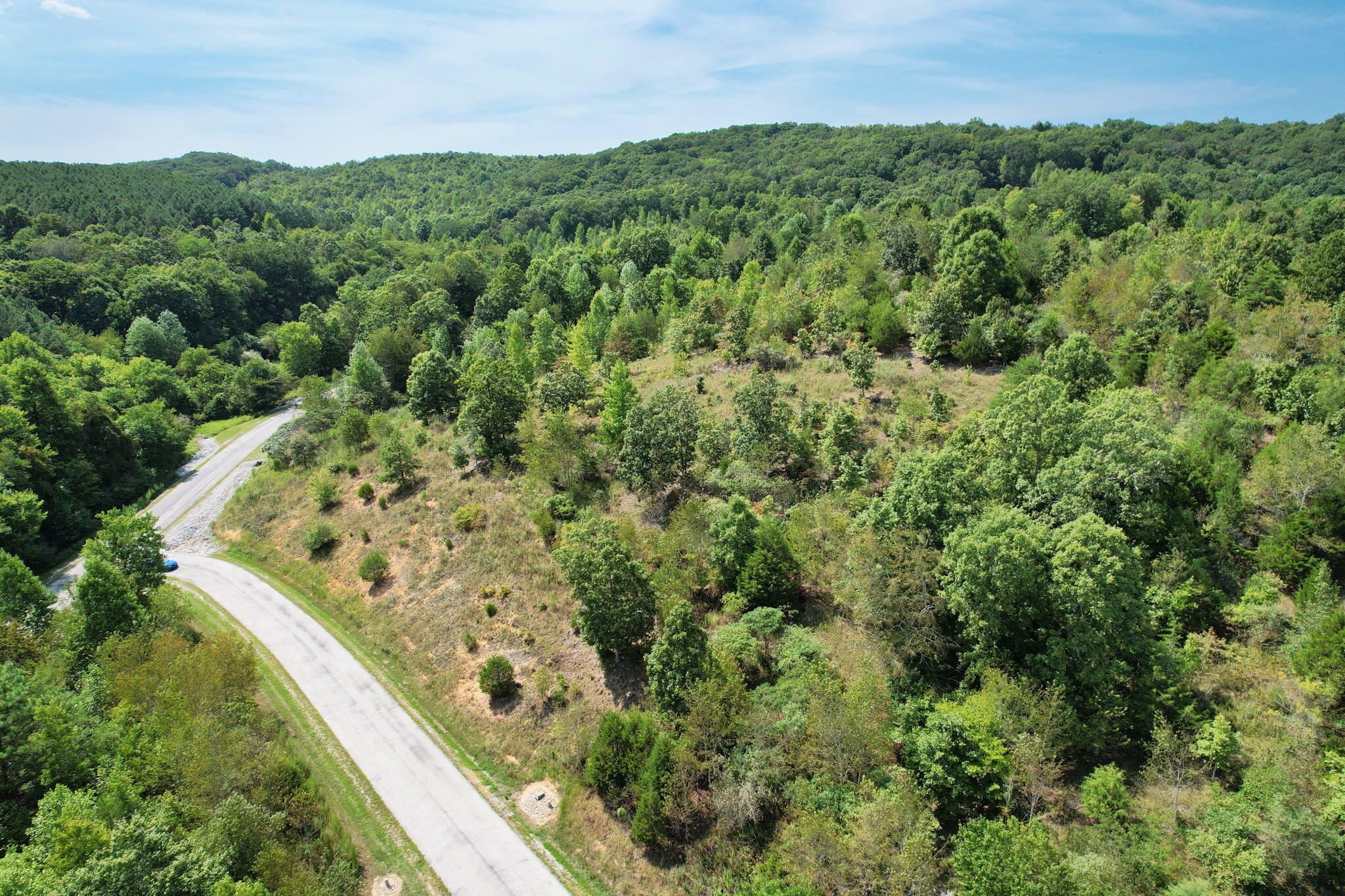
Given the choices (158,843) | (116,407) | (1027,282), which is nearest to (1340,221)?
(1027,282)

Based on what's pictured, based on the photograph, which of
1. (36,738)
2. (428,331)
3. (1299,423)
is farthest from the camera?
(428,331)

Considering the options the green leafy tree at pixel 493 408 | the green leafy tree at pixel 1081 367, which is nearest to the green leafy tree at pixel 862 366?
the green leafy tree at pixel 1081 367

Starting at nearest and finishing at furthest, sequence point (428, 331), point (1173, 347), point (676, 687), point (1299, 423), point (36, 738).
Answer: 1. point (36, 738)
2. point (676, 687)
3. point (1299, 423)
4. point (1173, 347)
5. point (428, 331)

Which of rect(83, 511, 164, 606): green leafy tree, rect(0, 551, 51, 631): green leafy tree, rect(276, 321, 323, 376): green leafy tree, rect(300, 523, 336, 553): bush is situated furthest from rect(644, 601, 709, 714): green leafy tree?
rect(276, 321, 323, 376): green leafy tree

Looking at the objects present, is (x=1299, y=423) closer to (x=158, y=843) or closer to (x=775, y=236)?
(x=158, y=843)

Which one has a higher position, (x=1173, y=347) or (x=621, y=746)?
(x=1173, y=347)

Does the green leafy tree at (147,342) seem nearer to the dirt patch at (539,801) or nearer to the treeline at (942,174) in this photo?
the treeline at (942,174)

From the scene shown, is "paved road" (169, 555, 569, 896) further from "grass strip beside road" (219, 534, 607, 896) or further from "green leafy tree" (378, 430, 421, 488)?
"green leafy tree" (378, 430, 421, 488)
